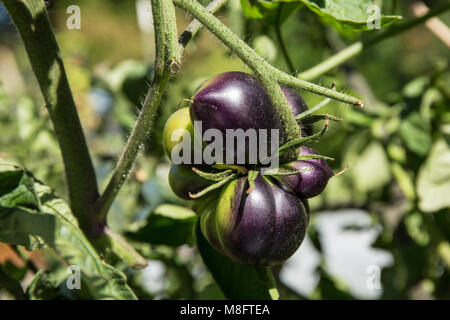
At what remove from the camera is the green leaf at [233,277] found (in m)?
0.51

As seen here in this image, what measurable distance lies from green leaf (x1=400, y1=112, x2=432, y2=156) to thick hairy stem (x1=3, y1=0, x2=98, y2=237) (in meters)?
0.52

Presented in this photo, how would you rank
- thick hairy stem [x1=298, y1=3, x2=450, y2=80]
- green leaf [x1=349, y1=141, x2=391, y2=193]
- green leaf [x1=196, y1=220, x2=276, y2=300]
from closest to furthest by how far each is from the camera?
green leaf [x1=196, y1=220, x2=276, y2=300] < thick hairy stem [x1=298, y1=3, x2=450, y2=80] < green leaf [x1=349, y1=141, x2=391, y2=193]

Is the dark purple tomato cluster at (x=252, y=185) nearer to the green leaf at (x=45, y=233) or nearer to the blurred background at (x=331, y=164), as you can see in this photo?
the green leaf at (x=45, y=233)

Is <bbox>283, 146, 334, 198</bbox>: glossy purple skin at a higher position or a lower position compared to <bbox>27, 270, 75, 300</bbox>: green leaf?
higher

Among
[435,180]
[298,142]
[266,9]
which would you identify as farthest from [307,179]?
[435,180]

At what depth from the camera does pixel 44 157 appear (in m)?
1.03

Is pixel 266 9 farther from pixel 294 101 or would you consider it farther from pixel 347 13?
pixel 294 101

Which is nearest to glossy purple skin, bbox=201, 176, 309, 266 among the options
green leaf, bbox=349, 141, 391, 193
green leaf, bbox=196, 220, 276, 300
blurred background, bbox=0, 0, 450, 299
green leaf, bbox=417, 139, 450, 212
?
green leaf, bbox=196, 220, 276, 300

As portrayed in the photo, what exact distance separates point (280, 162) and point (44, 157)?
2.42ft

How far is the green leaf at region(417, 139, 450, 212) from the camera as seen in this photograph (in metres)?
0.75

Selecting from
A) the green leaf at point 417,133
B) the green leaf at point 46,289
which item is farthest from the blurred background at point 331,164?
the green leaf at point 46,289

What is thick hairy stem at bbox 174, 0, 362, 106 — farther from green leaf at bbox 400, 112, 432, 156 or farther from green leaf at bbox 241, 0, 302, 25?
green leaf at bbox 400, 112, 432, 156

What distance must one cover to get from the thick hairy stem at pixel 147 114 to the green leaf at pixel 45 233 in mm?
53
